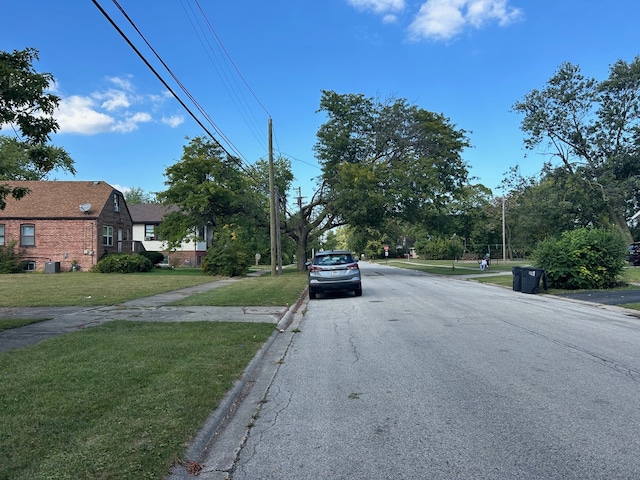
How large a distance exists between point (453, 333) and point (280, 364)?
3854 mm

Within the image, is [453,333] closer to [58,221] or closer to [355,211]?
[355,211]

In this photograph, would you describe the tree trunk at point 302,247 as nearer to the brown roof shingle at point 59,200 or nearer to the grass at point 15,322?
the brown roof shingle at point 59,200

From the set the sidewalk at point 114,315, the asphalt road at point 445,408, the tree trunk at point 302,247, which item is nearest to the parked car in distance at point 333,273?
the sidewalk at point 114,315

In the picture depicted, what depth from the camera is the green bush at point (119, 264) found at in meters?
33.0

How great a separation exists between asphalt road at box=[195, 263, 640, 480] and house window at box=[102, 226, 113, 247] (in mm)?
30478

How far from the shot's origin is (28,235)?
34688mm

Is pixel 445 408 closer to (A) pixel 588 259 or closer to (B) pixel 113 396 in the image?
(B) pixel 113 396

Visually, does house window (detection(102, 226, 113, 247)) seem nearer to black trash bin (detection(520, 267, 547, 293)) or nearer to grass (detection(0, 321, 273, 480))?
black trash bin (detection(520, 267, 547, 293))

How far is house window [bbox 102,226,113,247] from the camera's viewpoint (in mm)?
36016

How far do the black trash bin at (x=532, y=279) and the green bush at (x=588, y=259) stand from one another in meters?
0.61

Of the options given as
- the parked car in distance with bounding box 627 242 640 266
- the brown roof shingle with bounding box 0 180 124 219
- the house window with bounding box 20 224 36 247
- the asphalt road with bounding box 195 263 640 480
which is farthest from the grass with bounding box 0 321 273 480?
the parked car in distance with bounding box 627 242 640 266

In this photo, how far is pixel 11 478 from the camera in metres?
3.35

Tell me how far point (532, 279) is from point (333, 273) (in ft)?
27.7

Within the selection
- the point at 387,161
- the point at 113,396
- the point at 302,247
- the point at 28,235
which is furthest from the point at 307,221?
the point at 113,396
